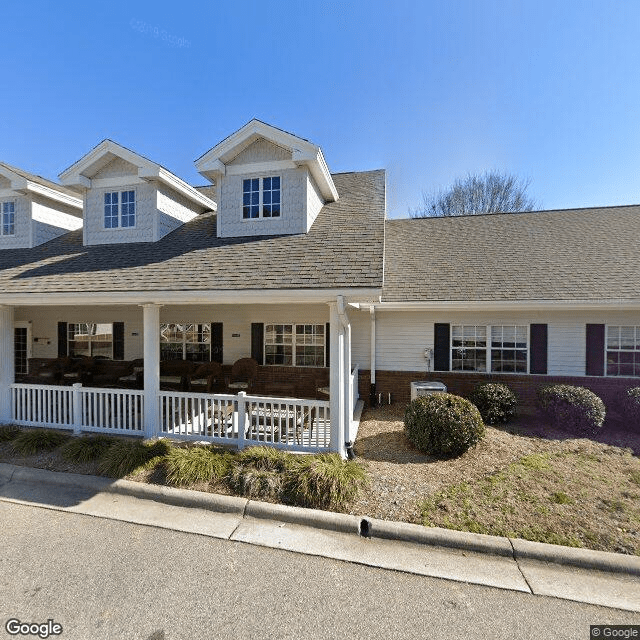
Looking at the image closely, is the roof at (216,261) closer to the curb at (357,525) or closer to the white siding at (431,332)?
the white siding at (431,332)

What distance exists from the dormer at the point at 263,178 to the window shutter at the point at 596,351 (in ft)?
25.9

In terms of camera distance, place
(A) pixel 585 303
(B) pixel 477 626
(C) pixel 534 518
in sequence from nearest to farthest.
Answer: (B) pixel 477 626 → (C) pixel 534 518 → (A) pixel 585 303

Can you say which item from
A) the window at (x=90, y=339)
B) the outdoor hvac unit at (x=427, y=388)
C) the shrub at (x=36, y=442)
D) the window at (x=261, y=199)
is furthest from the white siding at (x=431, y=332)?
the window at (x=90, y=339)

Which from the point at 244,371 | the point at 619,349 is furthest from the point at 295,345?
the point at 619,349

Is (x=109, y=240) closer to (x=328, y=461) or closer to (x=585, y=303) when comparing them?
(x=328, y=461)

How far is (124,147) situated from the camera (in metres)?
8.96

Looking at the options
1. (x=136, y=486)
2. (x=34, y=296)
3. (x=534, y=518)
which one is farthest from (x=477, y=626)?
(x=34, y=296)

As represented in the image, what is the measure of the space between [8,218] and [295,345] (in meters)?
9.26

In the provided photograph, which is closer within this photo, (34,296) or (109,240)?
(34,296)

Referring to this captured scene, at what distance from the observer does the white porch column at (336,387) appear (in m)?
6.11

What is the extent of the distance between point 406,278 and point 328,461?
6445 mm

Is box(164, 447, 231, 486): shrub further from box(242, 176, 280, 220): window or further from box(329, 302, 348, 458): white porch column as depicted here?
box(242, 176, 280, 220): window

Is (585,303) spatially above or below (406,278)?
below

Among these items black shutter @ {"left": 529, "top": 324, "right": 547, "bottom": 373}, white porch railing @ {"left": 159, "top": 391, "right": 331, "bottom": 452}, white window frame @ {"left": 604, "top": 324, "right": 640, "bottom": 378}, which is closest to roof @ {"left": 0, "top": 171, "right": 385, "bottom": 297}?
white porch railing @ {"left": 159, "top": 391, "right": 331, "bottom": 452}
